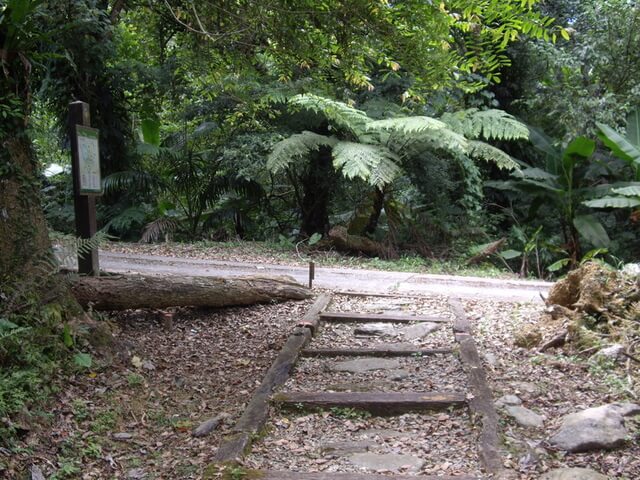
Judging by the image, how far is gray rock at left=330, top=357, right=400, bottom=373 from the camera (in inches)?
160

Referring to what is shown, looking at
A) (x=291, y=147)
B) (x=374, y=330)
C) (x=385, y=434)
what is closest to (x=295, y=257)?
(x=291, y=147)

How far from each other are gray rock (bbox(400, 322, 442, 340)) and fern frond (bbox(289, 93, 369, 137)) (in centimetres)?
419

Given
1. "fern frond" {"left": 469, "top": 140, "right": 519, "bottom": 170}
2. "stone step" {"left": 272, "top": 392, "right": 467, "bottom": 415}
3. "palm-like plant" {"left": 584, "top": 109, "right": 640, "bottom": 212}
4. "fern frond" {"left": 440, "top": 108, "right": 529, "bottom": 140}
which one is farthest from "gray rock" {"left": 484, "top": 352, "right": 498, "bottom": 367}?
"fern frond" {"left": 440, "top": 108, "right": 529, "bottom": 140}

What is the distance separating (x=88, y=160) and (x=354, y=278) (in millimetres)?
3585

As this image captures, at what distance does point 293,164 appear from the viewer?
32.5ft

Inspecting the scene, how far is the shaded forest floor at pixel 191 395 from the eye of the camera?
8.84ft

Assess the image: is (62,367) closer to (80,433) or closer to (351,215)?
(80,433)

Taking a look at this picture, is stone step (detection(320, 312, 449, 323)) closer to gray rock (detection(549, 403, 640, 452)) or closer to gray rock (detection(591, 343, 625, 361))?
gray rock (detection(591, 343, 625, 361))

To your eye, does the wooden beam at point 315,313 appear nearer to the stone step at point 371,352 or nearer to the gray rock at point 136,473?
the stone step at point 371,352

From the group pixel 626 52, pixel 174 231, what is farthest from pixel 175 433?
pixel 626 52

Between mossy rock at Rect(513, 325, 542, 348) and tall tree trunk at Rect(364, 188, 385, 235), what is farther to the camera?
tall tree trunk at Rect(364, 188, 385, 235)

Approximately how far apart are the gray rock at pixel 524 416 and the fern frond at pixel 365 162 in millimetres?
5035

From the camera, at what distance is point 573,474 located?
2.44 metres

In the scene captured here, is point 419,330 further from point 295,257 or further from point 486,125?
point 486,125
